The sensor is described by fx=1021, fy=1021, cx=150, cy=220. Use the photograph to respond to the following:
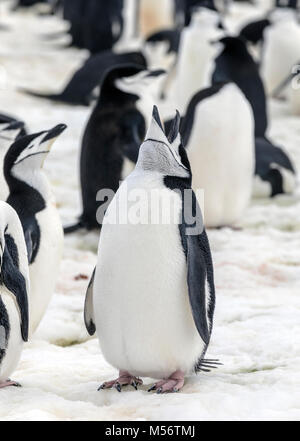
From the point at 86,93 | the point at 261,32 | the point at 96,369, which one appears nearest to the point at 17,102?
the point at 86,93

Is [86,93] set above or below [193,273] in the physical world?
below

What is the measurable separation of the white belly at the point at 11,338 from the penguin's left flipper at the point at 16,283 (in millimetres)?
18

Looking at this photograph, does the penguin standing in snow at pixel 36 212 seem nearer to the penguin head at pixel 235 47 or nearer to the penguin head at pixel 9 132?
the penguin head at pixel 9 132

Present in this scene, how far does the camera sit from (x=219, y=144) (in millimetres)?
5629

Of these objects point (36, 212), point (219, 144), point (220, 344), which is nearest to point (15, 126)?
point (36, 212)

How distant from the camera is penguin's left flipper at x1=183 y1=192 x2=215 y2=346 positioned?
2.99 metres

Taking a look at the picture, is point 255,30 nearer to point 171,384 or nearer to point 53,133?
point 53,133

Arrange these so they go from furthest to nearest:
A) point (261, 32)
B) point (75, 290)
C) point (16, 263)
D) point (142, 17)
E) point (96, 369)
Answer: point (142, 17)
point (261, 32)
point (75, 290)
point (96, 369)
point (16, 263)

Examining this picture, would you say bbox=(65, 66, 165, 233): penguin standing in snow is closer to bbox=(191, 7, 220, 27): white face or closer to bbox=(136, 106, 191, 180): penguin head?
bbox=(136, 106, 191, 180): penguin head

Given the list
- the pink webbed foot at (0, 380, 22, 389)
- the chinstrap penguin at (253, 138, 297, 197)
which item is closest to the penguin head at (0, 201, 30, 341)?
the pink webbed foot at (0, 380, 22, 389)

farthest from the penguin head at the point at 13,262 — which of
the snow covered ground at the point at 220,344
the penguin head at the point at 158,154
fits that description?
the penguin head at the point at 158,154

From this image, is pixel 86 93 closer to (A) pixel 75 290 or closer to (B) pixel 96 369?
(A) pixel 75 290

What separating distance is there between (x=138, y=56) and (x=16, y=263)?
4.55 m

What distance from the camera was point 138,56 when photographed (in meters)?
7.54
